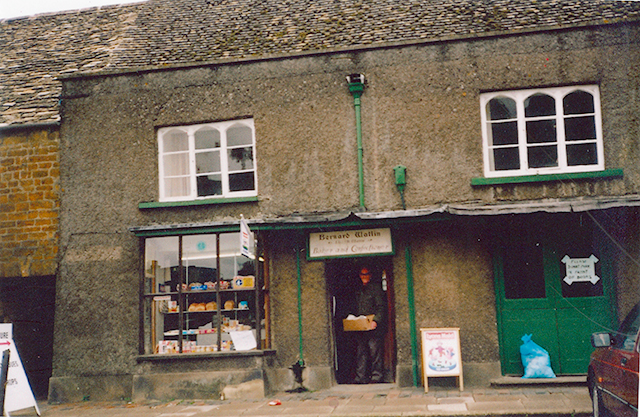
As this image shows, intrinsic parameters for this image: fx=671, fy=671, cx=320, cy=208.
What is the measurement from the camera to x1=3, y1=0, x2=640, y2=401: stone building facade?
1159cm

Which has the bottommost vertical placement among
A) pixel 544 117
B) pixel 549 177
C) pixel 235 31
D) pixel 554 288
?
pixel 554 288

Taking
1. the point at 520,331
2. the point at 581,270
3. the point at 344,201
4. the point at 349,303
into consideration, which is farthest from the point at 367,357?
the point at 581,270

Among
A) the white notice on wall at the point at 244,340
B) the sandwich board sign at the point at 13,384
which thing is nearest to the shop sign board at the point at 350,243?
the white notice on wall at the point at 244,340

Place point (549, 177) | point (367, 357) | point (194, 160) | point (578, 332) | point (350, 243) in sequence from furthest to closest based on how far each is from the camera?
point (194, 160) < point (367, 357) < point (350, 243) < point (549, 177) < point (578, 332)

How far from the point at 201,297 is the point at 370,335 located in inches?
125

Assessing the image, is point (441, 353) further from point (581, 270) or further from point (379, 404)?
point (581, 270)

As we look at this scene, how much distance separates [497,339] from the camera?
11516mm

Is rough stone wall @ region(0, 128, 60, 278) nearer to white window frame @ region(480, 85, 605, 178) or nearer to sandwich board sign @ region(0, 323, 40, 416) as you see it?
sandwich board sign @ region(0, 323, 40, 416)

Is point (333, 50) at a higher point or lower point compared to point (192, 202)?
higher

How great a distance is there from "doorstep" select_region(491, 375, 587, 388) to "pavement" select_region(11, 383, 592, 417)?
0.02 metres

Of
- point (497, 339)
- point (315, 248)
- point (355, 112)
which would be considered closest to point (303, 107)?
point (355, 112)

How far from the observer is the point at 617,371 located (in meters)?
6.76

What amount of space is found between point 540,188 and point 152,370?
761 cm

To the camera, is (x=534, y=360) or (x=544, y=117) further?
(x=544, y=117)
